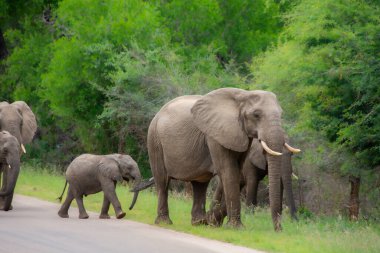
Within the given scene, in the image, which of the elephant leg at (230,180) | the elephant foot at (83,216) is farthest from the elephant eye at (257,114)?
the elephant foot at (83,216)

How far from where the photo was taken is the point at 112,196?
18406mm

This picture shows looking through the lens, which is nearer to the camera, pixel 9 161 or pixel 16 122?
pixel 9 161

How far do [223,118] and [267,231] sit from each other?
2028 mm

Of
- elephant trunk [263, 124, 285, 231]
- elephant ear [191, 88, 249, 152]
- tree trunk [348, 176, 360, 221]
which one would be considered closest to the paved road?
elephant trunk [263, 124, 285, 231]

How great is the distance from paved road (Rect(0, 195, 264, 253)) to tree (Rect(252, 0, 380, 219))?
5027 mm

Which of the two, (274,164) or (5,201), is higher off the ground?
(274,164)

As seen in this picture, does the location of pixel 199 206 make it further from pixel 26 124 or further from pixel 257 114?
pixel 26 124

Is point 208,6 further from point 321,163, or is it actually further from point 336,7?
point 336,7

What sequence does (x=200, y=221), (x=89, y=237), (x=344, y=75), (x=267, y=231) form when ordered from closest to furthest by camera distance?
(x=89, y=237)
(x=267, y=231)
(x=200, y=221)
(x=344, y=75)

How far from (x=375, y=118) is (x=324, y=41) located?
2486 millimetres

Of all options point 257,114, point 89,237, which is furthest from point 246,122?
point 89,237

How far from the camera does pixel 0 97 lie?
135 ft

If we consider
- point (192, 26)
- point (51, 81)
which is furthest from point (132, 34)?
point (192, 26)

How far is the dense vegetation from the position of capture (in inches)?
793
